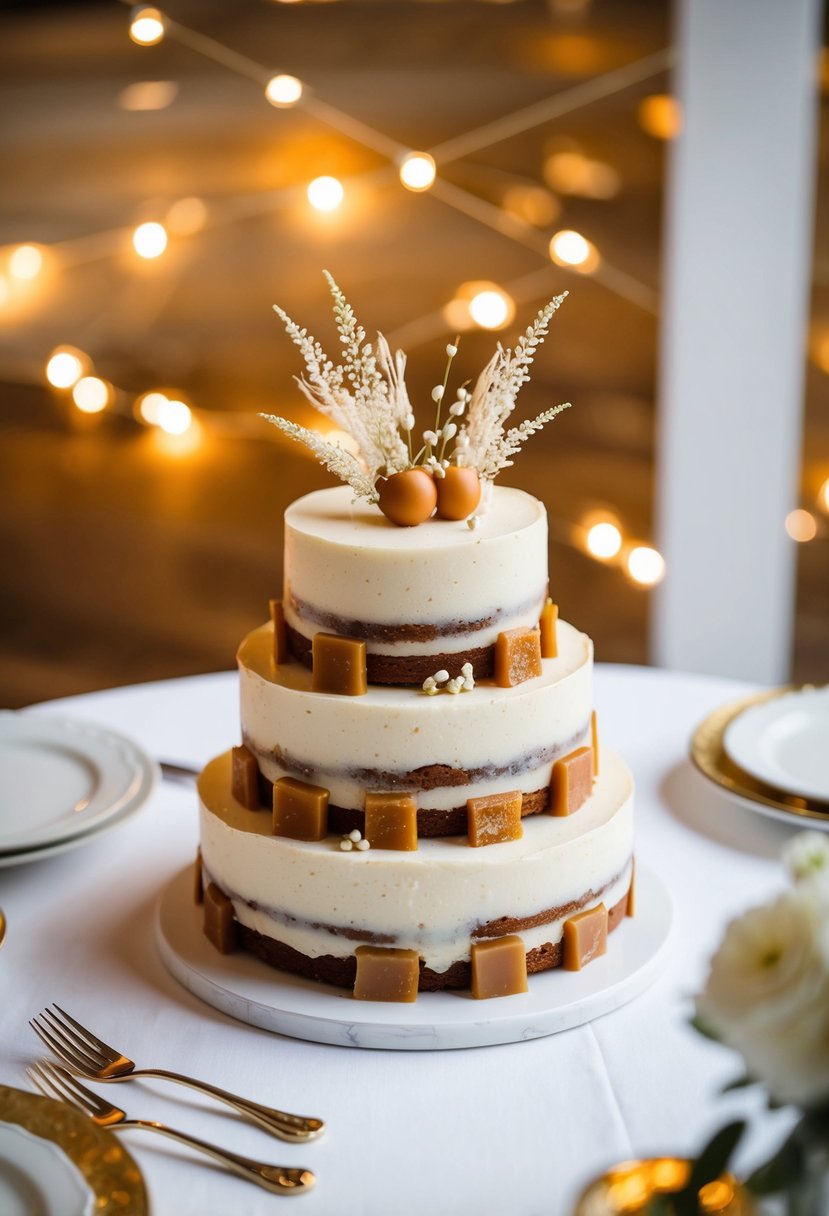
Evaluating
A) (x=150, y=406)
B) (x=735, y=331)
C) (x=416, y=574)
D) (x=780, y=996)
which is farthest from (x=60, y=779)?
(x=150, y=406)

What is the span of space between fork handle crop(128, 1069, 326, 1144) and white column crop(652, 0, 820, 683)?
2763mm

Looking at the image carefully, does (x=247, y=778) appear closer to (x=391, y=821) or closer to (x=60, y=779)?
(x=391, y=821)

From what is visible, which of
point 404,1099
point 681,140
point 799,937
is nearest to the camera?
point 799,937

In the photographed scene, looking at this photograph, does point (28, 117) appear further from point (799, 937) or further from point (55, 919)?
point (799, 937)

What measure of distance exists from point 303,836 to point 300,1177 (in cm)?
39

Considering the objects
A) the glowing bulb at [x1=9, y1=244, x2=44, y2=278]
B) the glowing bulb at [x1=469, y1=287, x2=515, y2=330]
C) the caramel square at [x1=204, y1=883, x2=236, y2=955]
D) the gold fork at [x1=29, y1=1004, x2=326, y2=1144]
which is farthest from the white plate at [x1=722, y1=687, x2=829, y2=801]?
the glowing bulb at [x1=9, y1=244, x2=44, y2=278]

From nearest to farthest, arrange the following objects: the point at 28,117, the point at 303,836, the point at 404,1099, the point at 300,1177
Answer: the point at 300,1177
the point at 404,1099
the point at 303,836
the point at 28,117

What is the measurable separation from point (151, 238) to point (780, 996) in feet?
12.4

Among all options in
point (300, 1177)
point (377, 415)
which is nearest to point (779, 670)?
point (377, 415)

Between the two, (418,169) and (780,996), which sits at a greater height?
(418,169)

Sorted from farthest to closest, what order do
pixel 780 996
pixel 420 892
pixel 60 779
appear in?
pixel 60 779 → pixel 420 892 → pixel 780 996

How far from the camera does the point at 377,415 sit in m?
1.41

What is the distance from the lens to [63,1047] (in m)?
1.25

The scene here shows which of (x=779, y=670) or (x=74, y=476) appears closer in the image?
(x=779, y=670)
